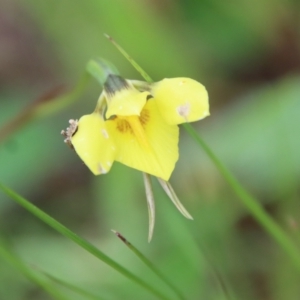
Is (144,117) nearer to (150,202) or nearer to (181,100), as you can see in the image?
(181,100)

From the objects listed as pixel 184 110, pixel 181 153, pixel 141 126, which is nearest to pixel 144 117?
pixel 141 126

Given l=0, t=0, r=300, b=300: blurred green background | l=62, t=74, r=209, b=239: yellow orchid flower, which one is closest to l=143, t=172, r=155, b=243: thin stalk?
l=62, t=74, r=209, b=239: yellow orchid flower

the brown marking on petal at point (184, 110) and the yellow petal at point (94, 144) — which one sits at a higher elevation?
the yellow petal at point (94, 144)

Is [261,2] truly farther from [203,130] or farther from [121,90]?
[121,90]

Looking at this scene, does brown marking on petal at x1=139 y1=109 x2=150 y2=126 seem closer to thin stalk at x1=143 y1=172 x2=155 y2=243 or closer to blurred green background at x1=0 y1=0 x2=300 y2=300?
thin stalk at x1=143 y1=172 x2=155 y2=243

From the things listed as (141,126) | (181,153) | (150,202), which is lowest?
(181,153)

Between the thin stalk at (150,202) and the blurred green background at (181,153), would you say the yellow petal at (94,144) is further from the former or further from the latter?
the blurred green background at (181,153)

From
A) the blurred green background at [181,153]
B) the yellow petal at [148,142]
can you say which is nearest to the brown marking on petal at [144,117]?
the yellow petal at [148,142]
